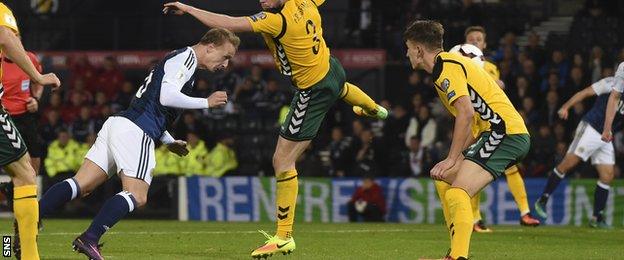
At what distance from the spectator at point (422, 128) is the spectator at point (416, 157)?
171mm

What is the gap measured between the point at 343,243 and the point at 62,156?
1049cm

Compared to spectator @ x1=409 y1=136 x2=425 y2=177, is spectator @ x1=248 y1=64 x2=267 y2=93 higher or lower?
spectator @ x1=248 y1=64 x2=267 y2=93

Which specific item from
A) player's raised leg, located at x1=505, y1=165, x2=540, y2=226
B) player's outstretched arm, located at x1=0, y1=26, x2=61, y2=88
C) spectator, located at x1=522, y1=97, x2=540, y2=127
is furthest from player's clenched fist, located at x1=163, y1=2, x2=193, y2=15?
spectator, located at x1=522, y1=97, x2=540, y2=127

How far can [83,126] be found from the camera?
966 inches

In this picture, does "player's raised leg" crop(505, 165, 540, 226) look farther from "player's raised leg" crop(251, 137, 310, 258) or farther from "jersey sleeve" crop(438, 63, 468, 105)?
"jersey sleeve" crop(438, 63, 468, 105)

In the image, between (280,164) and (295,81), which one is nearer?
(280,164)

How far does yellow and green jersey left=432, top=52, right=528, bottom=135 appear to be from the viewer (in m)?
10.4

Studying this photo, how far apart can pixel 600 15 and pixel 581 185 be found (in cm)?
561

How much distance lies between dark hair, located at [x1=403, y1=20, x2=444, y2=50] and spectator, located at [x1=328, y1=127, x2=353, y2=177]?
40.3 feet

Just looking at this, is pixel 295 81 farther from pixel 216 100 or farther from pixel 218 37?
pixel 216 100

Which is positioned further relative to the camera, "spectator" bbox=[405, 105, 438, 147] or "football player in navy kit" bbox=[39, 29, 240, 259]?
"spectator" bbox=[405, 105, 438, 147]

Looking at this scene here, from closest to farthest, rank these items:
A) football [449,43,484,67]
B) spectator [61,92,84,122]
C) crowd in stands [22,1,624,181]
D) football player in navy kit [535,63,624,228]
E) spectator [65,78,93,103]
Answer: football [449,43,484,67] < football player in navy kit [535,63,624,228] < crowd in stands [22,1,624,181] < spectator [61,92,84,122] < spectator [65,78,93,103]

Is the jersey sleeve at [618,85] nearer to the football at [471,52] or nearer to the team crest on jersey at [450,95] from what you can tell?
the football at [471,52]

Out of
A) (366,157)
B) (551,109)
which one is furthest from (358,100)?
(551,109)
